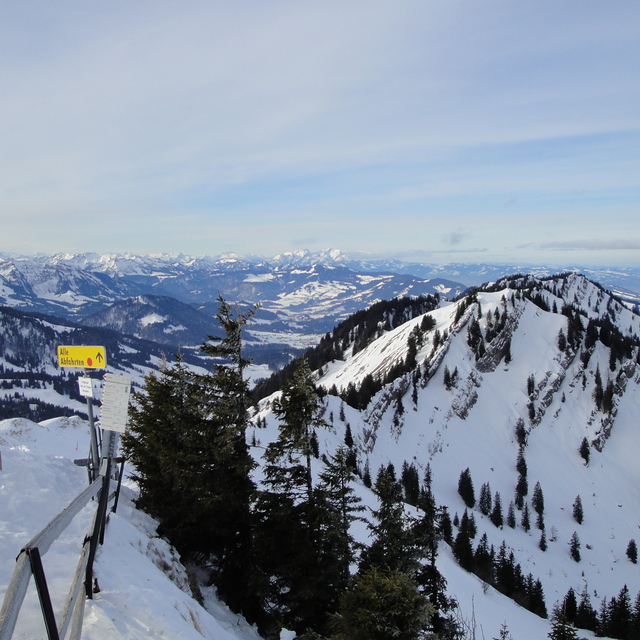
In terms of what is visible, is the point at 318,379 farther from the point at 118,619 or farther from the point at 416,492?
the point at 118,619

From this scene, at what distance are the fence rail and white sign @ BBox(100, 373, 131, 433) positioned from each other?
0.87 meters

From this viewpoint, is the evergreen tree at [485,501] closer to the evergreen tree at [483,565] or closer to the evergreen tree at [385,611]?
the evergreen tree at [483,565]

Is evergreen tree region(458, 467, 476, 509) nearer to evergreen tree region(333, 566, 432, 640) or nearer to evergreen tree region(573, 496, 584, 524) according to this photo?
evergreen tree region(573, 496, 584, 524)

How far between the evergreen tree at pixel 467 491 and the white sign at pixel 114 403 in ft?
344

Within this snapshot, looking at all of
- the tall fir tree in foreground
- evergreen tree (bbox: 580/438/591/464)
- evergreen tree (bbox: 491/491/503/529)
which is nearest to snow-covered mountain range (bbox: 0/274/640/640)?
evergreen tree (bbox: 580/438/591/464)

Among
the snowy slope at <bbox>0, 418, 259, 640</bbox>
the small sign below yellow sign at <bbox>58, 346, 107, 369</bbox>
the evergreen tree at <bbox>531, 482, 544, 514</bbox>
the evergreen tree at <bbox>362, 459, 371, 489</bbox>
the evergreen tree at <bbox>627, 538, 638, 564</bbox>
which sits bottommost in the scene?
the evergreen tree at <bbox>627, 538, 638, 564</bbox>

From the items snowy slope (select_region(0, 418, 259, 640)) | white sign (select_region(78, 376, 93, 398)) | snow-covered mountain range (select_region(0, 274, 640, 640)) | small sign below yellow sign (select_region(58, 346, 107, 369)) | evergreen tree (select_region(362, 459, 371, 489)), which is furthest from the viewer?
snow-covered mountain range (select_region(0, 274, 640, 640))

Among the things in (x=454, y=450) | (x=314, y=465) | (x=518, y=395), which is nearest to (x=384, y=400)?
(x=454, y=450)

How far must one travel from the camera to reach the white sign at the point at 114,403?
10.6 meters

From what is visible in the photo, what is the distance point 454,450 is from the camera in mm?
111625

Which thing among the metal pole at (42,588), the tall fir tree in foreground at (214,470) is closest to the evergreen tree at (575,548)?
the tall fir tree in foreground at (214,470)

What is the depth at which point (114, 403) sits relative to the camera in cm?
1082

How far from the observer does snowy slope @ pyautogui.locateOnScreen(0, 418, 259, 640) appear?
27.7ft

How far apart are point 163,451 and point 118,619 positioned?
10.2 meters
